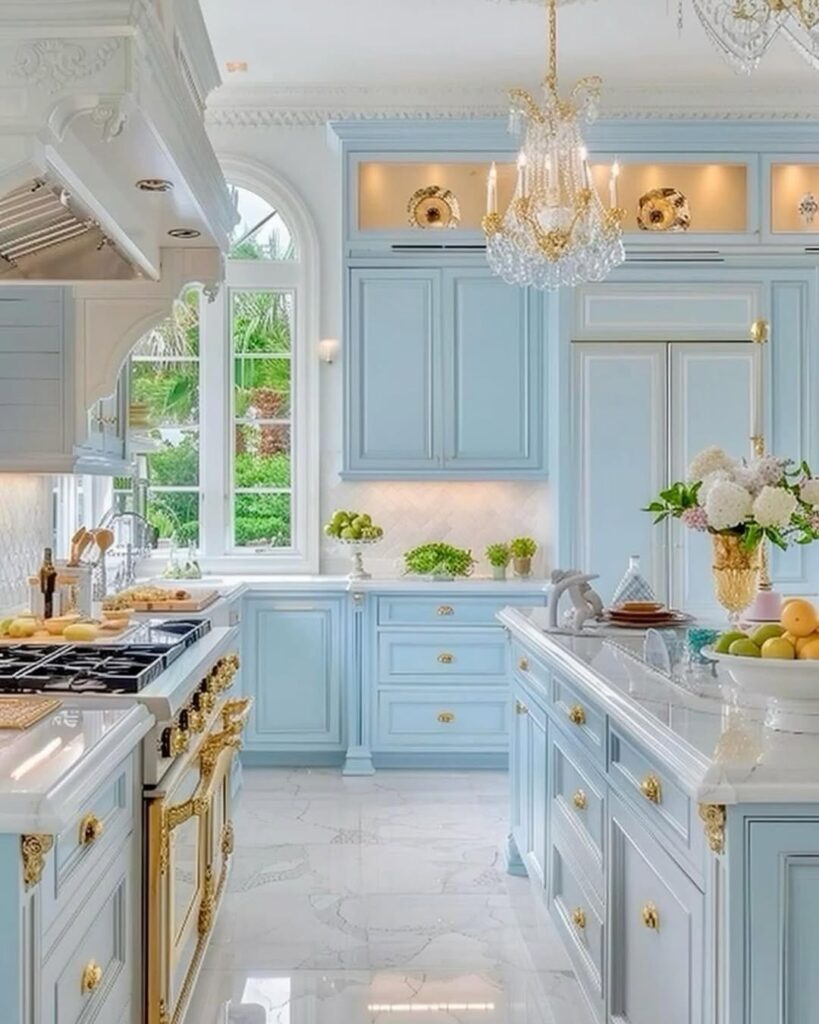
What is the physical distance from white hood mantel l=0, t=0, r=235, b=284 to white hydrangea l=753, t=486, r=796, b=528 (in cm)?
147

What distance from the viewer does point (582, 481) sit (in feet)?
16.5

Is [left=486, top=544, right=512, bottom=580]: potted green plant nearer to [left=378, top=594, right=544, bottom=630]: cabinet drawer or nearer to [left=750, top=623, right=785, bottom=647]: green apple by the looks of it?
[left=378, top=594, right=544, bottom=630]: cabinet drawer

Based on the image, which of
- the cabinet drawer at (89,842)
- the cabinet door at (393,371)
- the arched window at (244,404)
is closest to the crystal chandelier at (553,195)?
the cabinet door at (393,371)

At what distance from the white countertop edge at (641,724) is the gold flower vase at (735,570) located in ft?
1.45

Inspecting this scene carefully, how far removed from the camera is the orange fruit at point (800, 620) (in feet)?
5.53

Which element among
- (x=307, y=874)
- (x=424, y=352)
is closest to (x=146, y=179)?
(x=307, y=874)

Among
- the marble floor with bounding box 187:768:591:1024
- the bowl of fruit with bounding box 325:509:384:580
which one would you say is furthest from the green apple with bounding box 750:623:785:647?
the bowl of fruit with bounding box 325:509:384:580

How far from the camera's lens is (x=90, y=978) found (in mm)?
1648

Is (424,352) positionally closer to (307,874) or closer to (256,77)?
(256,77)

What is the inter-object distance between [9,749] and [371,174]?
423cm

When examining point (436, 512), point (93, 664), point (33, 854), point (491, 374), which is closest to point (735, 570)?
point (93, 664)

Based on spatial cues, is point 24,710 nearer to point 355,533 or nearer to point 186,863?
point 186,863

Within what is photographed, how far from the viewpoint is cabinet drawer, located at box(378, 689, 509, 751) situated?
4.95 m

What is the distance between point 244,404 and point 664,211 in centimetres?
246
